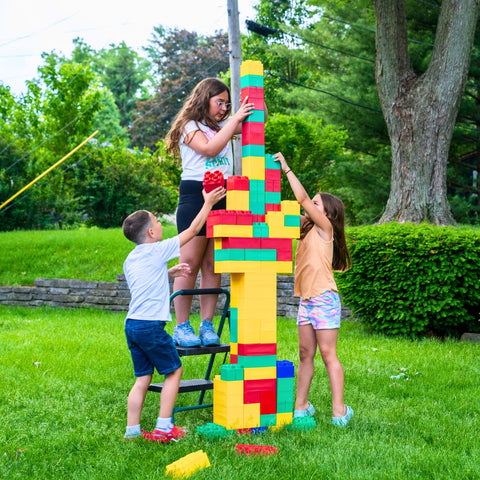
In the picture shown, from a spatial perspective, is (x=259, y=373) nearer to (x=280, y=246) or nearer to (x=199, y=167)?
(x=280, y=246)

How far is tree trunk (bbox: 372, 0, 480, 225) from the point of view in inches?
346

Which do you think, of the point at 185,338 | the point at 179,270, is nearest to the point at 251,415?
the point at 185,338

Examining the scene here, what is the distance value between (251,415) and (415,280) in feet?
12.8

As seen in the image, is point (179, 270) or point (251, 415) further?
point (179, 270)

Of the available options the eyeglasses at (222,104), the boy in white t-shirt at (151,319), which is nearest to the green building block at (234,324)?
the boy in white t-shirt at (151,319)

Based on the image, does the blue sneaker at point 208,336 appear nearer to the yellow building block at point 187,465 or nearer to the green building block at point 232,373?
the green building block at point 232,373

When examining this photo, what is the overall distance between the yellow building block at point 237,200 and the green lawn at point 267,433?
133 centimetres

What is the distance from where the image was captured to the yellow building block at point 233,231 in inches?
137

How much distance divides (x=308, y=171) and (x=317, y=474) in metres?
12.5

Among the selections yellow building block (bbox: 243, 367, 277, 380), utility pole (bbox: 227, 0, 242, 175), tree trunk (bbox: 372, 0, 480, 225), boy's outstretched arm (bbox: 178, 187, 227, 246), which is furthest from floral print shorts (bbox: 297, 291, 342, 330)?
utility pole (bbox: 227, 0, 242, 175)

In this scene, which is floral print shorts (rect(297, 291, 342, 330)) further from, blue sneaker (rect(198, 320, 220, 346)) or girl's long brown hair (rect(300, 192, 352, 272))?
blue sneaker (rect(198, 320, 220, 346))

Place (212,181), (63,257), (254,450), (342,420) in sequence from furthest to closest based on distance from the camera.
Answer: (63,257), (342,420), (212,181), (254,450)

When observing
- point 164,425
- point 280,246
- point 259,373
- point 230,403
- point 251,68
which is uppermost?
point 251,68

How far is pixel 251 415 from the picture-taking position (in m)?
3.53
